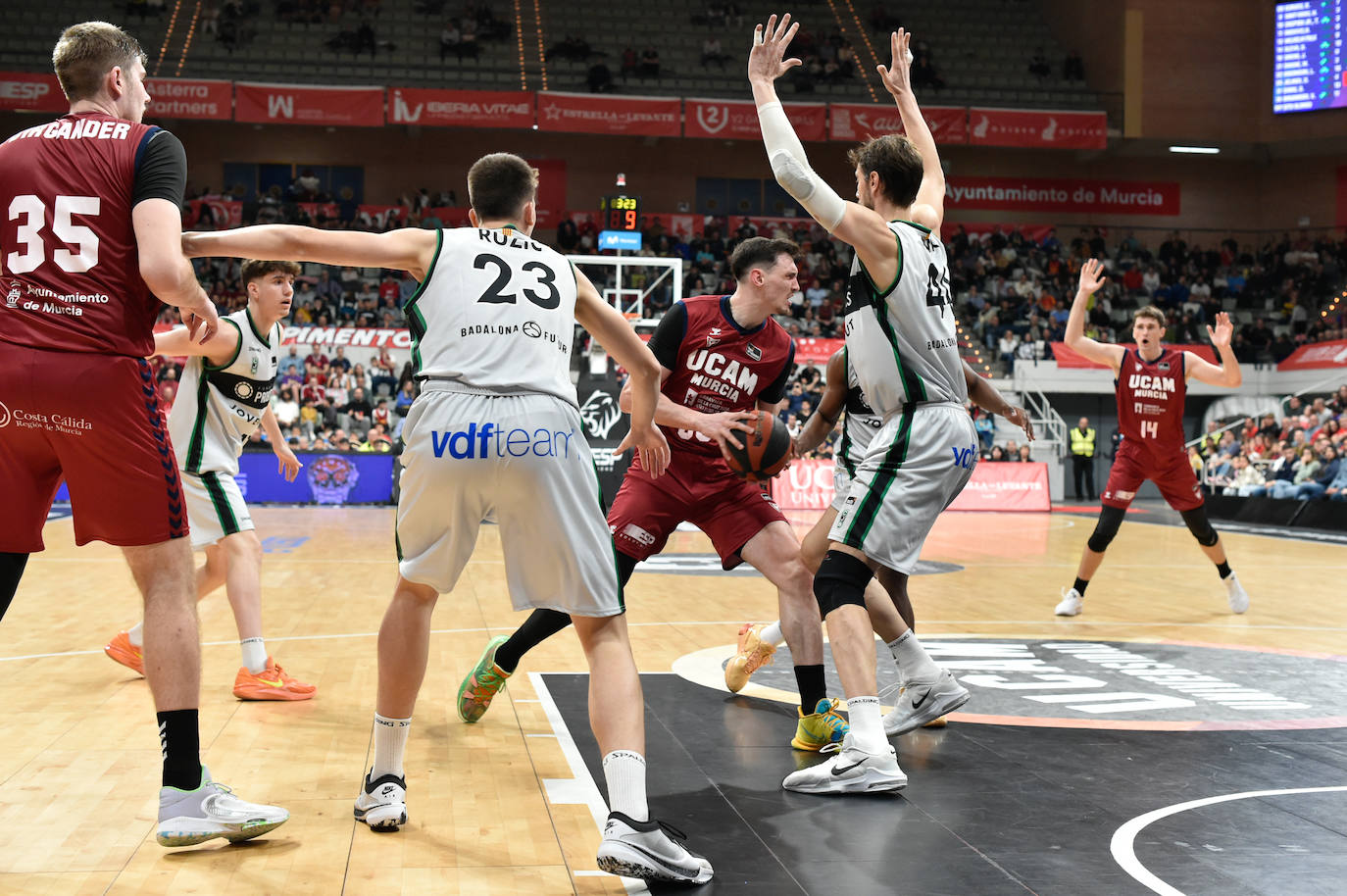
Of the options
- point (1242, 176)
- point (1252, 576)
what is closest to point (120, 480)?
point (1252, 576)

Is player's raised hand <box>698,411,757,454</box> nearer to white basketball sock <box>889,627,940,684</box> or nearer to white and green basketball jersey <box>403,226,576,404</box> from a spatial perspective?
white and green basketball jersey <box>403,226,576,404</box>

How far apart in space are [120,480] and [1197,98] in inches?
1313

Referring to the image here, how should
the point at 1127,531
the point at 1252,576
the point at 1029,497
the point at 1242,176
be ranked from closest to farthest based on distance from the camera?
1. the point at 1252,576
2. the point at 1127,531
3. the point at 1029,497
4. the point at 1242,176

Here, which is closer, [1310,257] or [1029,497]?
[1029,497]

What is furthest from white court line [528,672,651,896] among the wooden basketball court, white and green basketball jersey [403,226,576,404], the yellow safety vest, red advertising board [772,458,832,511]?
the yellow safety vest

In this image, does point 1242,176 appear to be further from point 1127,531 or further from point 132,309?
point 132,309

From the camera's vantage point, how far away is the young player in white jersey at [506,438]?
10.7ft

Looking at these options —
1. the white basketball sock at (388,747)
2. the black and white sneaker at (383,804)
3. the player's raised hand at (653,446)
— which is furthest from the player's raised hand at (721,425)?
the black and white sneaker at (383,804)

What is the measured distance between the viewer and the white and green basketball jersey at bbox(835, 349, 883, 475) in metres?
5.64

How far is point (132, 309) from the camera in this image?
335 centimetres

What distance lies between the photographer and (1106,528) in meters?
8.63

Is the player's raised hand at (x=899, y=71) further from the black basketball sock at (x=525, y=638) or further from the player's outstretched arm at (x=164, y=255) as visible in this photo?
the player's outstretched arm at (x=164, y=255)

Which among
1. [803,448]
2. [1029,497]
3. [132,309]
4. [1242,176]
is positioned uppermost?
[1242,176]

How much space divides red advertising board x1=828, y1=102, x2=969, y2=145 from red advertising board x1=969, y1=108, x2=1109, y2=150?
0.35 m
